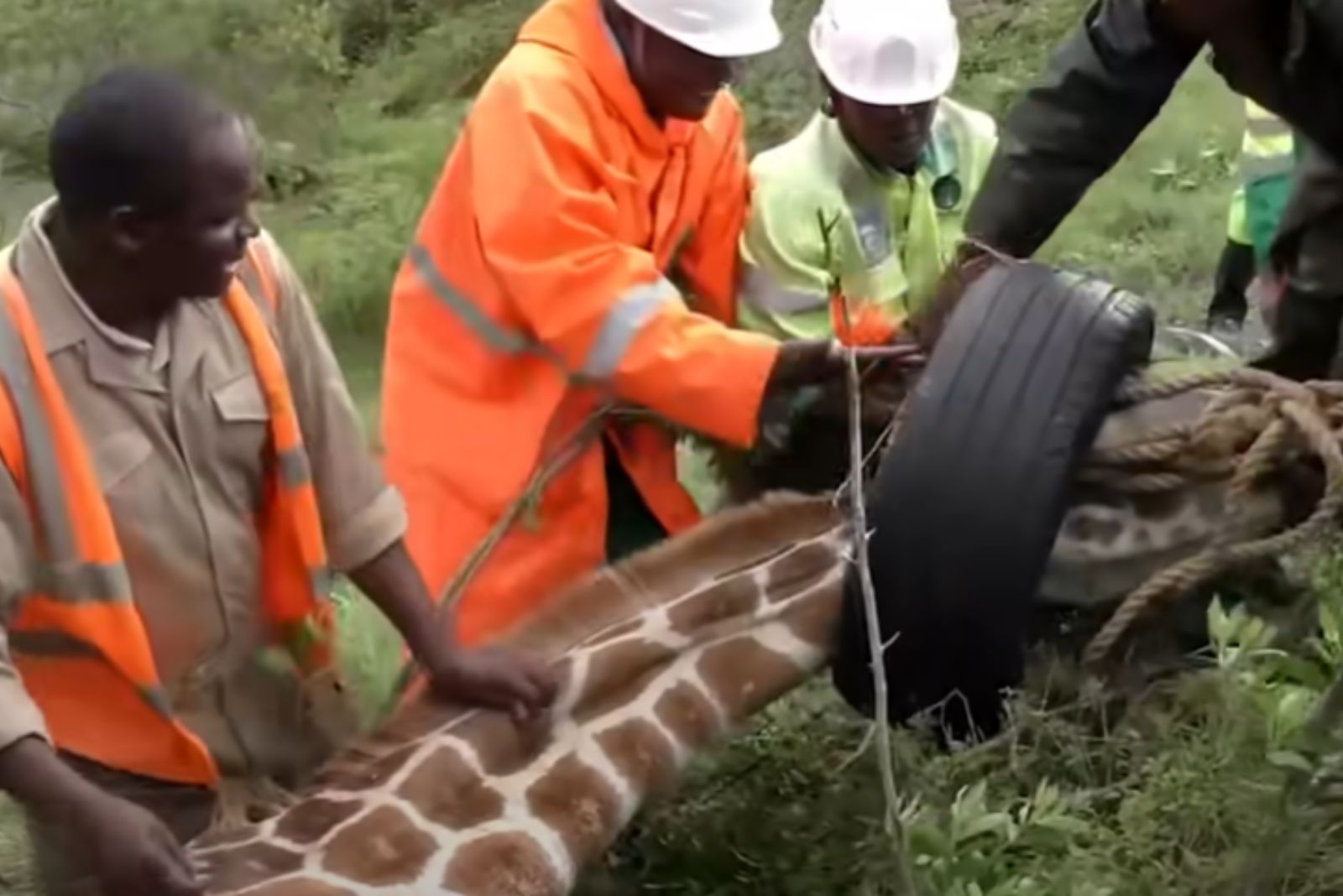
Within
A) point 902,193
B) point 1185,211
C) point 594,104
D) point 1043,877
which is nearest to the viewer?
point 1043,877

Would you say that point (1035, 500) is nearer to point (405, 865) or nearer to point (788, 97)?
point (405, 865)

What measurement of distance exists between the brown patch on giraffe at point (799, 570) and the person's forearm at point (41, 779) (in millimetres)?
1100

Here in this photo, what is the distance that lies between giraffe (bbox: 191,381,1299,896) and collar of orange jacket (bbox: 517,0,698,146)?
2.07 feet

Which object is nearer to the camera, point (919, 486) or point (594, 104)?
point (919, 486)

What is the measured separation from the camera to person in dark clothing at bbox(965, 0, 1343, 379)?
431 cm

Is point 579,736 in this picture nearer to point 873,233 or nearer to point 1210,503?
point 1210,503

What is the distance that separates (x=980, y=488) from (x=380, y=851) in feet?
3.05

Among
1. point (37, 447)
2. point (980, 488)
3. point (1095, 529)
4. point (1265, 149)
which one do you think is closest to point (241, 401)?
point (37, 447)

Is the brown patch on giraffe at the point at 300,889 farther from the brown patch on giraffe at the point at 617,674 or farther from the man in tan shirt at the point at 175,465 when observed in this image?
the brown patch on giraffe at the point at 617,674

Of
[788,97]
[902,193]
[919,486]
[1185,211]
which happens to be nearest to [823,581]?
[919,486]

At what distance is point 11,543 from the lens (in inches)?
107

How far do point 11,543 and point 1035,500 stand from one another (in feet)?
4.41

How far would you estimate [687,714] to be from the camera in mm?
3275

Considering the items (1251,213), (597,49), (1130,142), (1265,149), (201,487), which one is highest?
(597,49)
